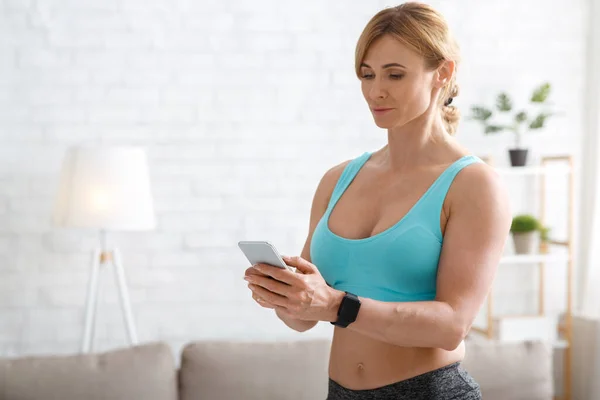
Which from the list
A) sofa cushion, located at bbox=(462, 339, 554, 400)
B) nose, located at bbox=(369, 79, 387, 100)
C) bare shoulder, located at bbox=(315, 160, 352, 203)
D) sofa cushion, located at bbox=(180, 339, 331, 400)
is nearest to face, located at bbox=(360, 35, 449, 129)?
nose, located at bbox=(369, 79, 387, 100)

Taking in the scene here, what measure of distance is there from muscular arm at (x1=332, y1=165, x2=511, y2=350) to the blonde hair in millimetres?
231

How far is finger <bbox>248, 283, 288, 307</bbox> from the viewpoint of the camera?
1.33m

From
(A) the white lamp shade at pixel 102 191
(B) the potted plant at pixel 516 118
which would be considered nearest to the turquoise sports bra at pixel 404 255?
(A) the white lamp shade at pixel 102 191

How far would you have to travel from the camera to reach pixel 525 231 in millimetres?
3422

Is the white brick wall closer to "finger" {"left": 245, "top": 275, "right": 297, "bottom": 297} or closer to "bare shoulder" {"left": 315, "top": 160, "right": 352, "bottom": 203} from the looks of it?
"bare shoulder" {"left": 315, "top": 160, "right": 352, "bottom": 203}

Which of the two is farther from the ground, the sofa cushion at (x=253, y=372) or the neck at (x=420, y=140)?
the neck at (x=420, y=140)

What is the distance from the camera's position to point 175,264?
3.30 metres

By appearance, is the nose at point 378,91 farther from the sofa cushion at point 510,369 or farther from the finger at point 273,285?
the sofa cushion at point 510,369

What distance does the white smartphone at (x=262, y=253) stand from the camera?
1.25m

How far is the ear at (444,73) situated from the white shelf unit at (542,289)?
1.88 m

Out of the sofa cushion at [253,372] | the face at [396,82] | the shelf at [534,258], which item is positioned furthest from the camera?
the shelf at [534,258]

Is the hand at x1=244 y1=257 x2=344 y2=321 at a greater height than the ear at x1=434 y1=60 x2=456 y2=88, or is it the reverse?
the ear at x1=434 y1=60 x2=456 y2=88

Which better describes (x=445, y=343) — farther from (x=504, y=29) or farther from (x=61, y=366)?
(x=504, y=29)

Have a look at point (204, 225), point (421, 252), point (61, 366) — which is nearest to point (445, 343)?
point (421, 252)
